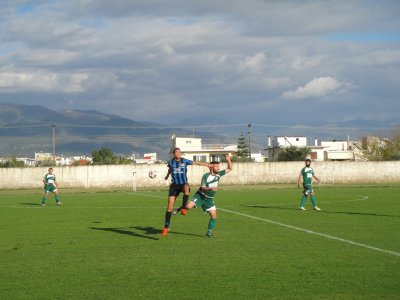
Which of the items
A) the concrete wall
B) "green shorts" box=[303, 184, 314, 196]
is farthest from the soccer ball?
"green shorts" box=[303, 184, 314, 196]

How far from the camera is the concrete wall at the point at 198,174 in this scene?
61.5 m

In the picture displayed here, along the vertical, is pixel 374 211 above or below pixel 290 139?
below

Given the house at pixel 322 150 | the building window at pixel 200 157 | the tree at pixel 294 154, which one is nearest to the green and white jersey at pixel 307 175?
the tree at pixel 294 154

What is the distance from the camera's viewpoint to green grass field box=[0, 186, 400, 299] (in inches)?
408

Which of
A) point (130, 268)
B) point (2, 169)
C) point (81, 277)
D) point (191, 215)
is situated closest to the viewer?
point (81, 277)

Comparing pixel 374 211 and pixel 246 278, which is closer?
pixel 246 278

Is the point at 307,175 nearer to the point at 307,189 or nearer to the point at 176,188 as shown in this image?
the point at 307,189

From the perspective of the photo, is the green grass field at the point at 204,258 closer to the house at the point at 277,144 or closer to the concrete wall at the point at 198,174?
the concrete wall at the point at 198,174

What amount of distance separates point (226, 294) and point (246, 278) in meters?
1.26

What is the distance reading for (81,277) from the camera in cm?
1157

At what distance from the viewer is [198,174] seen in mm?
62594

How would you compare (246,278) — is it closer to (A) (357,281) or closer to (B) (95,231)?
(A) (357,281)

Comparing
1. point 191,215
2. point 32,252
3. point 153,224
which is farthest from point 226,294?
point 191,215

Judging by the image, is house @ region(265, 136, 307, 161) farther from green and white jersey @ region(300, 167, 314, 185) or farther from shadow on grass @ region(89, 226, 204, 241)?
shadow on grass @ region(89, 226, 204, 241)
